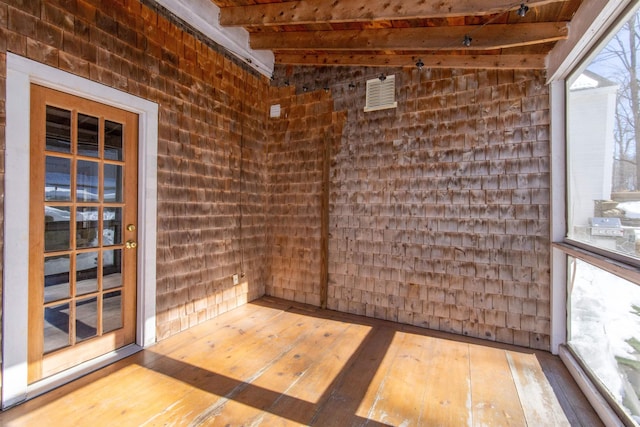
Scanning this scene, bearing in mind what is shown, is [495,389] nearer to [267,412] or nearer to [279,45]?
[267,412]

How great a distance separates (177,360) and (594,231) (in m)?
3.58

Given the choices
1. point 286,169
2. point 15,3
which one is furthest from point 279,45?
point 15,3

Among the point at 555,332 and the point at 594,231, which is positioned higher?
the point at 594,231

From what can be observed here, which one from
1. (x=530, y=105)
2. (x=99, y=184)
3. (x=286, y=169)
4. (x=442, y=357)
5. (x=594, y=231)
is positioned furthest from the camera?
(x=286, y=169)

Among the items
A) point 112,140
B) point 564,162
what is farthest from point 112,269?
point 564,162

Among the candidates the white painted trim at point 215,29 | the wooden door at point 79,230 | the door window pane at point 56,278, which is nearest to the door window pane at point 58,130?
the wooden door at point 79,230

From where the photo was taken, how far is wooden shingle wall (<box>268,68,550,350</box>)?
3.04 metres

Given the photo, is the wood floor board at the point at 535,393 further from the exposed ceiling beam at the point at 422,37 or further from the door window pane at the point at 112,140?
the door window pane at the point at 112,140

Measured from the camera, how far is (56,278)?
2.29 m

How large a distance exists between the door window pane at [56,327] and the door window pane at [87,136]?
4.03 ft

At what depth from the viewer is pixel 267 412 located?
2002mm

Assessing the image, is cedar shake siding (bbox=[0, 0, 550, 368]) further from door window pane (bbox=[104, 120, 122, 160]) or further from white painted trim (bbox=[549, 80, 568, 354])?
door window pane (bbox=[104, 120, 122, 160])

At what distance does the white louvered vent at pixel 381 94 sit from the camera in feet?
12.1

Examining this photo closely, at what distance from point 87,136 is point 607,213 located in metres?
4.01
